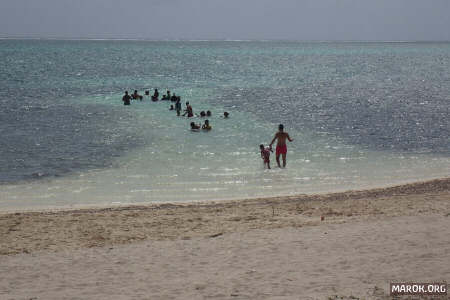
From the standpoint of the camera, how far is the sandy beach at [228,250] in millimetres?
7992

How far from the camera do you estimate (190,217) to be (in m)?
12.3

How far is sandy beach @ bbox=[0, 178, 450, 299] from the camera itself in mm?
7992

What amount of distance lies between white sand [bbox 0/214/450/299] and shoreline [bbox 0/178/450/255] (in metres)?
0.58

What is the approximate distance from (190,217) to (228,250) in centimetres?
272

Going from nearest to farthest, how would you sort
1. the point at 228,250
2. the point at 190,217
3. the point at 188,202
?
the point at 228,250 < the point at 190,217 < the point at 188,202

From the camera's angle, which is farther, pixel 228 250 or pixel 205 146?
pixel 205 146

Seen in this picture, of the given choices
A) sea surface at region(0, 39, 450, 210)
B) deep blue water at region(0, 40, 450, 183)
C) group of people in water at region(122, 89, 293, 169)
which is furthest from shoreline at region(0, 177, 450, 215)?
deep blue water at region(0, 40, 450, 183)

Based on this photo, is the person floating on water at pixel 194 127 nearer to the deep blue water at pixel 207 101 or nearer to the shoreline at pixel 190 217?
the deep blue water at pixel 207 101

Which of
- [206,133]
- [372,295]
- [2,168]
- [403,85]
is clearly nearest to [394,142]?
[206,133]

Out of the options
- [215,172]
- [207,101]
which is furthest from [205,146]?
[207,101]

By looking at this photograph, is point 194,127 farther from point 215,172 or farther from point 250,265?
point 250,265

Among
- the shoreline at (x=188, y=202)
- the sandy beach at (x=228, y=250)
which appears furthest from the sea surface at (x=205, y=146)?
the sandy beach at (x=228, y=250)

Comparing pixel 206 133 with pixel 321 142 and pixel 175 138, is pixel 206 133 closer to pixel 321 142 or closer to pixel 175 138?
pixel 175 138

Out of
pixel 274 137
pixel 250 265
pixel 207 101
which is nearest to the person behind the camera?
pixel 250 265
